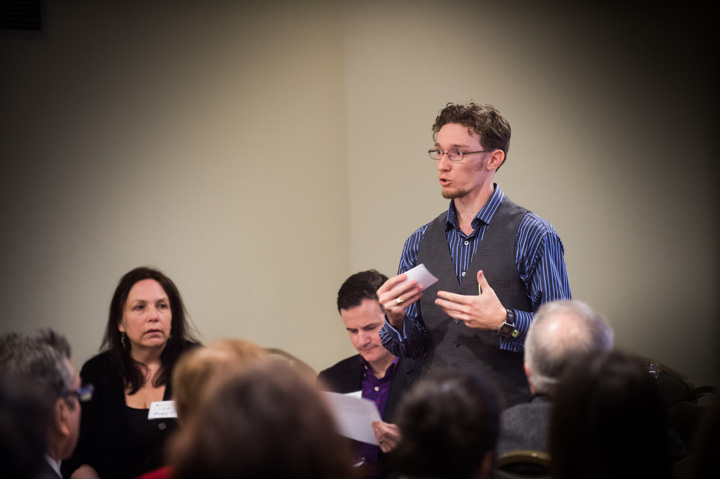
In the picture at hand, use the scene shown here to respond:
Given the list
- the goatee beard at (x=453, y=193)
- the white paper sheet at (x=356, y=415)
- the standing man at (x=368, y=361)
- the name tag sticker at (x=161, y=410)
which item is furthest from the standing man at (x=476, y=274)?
the name tag sticker at (x=161, y=410)

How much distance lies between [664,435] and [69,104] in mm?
3548

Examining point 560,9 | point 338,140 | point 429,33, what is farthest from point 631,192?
point 338,140

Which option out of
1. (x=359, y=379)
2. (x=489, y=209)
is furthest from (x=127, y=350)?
(x=489, y=209)

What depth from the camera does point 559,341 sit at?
1918 mm

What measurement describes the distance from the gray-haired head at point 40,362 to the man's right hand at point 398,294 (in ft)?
3.75

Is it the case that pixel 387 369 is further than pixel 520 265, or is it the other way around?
pixel 387 369

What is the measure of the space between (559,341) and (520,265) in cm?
84

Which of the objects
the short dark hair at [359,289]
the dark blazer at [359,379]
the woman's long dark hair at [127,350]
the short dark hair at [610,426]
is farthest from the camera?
the short dark hair at [359,289]

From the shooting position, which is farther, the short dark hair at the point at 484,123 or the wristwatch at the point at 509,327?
the short dark hair at the point at 484,123

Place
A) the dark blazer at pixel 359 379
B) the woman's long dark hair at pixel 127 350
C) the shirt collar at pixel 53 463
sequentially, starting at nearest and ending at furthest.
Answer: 1. the shirt collar at pixel 53 463
2. the dark blazer at pixel 359 379
3. the woman's long dark hair at pixel 127 350

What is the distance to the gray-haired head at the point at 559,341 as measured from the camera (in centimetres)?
191

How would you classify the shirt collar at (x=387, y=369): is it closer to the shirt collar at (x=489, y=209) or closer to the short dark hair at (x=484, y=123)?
the shirt collar at (x=489, y=209)

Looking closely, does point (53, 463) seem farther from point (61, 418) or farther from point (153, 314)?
point (153, 314)

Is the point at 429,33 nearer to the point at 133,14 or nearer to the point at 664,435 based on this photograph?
the point at 133,14
